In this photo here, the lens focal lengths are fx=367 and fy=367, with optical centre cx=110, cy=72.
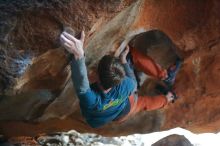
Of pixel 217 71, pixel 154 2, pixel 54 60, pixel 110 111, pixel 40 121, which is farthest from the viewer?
pixel 40 121

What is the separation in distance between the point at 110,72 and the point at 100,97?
14.6 inches

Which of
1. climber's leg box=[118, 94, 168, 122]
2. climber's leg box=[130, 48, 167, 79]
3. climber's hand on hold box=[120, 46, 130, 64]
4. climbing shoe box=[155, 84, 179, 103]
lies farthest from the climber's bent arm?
climbing shoe box=[155, 84, 179, 103]

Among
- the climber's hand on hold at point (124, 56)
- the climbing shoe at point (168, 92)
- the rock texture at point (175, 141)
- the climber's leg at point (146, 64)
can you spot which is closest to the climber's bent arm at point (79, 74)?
the climber's hand on hold at point (124, 56)

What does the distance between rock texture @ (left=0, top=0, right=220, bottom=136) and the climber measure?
0.22m

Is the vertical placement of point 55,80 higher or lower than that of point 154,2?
lower

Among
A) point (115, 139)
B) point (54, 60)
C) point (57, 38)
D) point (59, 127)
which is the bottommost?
point (115, 139)

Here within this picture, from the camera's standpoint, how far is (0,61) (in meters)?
3.40

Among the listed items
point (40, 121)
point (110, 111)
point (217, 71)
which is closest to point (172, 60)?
point (217, 71)

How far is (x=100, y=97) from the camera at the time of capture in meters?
4.32

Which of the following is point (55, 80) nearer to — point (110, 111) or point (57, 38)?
point (110, 111)

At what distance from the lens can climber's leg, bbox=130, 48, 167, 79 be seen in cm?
516

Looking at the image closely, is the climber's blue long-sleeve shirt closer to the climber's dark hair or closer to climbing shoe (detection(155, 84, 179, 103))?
the climber's dark hair

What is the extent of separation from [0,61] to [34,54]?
1.04 ft

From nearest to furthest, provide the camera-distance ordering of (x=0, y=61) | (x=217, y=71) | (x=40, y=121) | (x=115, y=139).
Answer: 1. (x=0, y=61)
2. (x=217, y=71)
3. (x=40, y=121)
4. (x=115, y=139)
